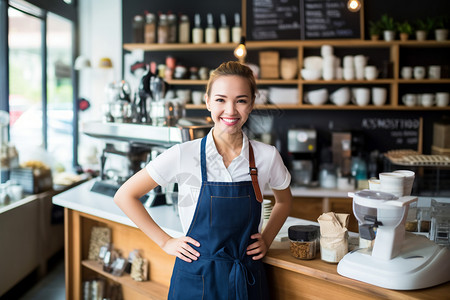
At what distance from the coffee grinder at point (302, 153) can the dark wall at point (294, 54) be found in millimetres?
259

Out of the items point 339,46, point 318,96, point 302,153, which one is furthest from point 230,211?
point 339,46

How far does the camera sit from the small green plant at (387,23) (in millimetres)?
4195

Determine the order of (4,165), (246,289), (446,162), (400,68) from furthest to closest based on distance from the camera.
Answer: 1. (400,68)
2. (4,165)
3. (446,162)
4. (246,289)

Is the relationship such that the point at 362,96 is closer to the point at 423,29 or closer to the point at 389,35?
the point at 389,35

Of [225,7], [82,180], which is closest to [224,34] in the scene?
[225,7]

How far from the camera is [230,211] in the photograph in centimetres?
164

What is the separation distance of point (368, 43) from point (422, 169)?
4.35 ft

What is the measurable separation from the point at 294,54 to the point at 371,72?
0.79 meters

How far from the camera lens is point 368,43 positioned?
427 centimetres

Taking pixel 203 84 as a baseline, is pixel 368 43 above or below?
above

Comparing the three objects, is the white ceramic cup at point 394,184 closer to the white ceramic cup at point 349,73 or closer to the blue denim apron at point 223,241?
the blue denim apron at point 223,241

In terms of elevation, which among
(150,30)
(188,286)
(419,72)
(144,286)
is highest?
(150,30)

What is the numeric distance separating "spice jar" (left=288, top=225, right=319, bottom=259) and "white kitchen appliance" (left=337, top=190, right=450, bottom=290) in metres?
0.15

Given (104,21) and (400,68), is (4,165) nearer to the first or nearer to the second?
(104,21)
